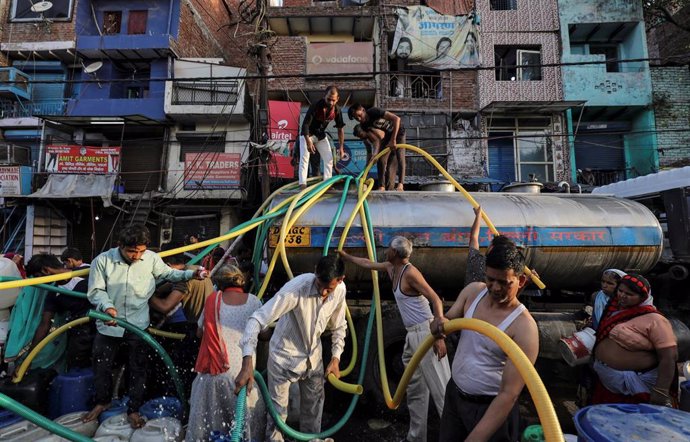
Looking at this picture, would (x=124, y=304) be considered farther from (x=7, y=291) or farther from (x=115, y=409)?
(x=7, y=291)

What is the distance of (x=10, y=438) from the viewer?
9.09 ft

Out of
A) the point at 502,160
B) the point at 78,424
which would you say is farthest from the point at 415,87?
the point at 78,424

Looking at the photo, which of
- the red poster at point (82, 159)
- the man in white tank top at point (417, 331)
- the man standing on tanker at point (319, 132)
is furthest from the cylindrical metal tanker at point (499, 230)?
the red poster at point (82, 159)

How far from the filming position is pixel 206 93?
1507cm

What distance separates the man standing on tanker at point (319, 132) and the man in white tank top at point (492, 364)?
12.5ft

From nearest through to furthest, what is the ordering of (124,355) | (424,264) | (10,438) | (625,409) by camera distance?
1. (625,409)
2. (10,438)
3. (124,355)
4. (424,264)

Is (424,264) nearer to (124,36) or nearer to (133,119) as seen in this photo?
(133,119)

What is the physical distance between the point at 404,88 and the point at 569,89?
6.42 m

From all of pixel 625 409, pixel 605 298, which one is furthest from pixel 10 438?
pixel 605 298

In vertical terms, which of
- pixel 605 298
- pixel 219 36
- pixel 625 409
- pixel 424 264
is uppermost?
pixel 219 36

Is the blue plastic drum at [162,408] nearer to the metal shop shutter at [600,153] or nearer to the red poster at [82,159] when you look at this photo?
the red poster at [82,159]

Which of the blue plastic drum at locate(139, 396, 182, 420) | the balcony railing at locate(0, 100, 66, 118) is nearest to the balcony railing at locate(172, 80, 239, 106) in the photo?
the balcony railing at locate(0, 100, 66, 118)

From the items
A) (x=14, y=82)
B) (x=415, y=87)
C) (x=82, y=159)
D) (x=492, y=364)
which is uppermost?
(x=14, y=82)

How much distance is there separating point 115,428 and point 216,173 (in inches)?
480
